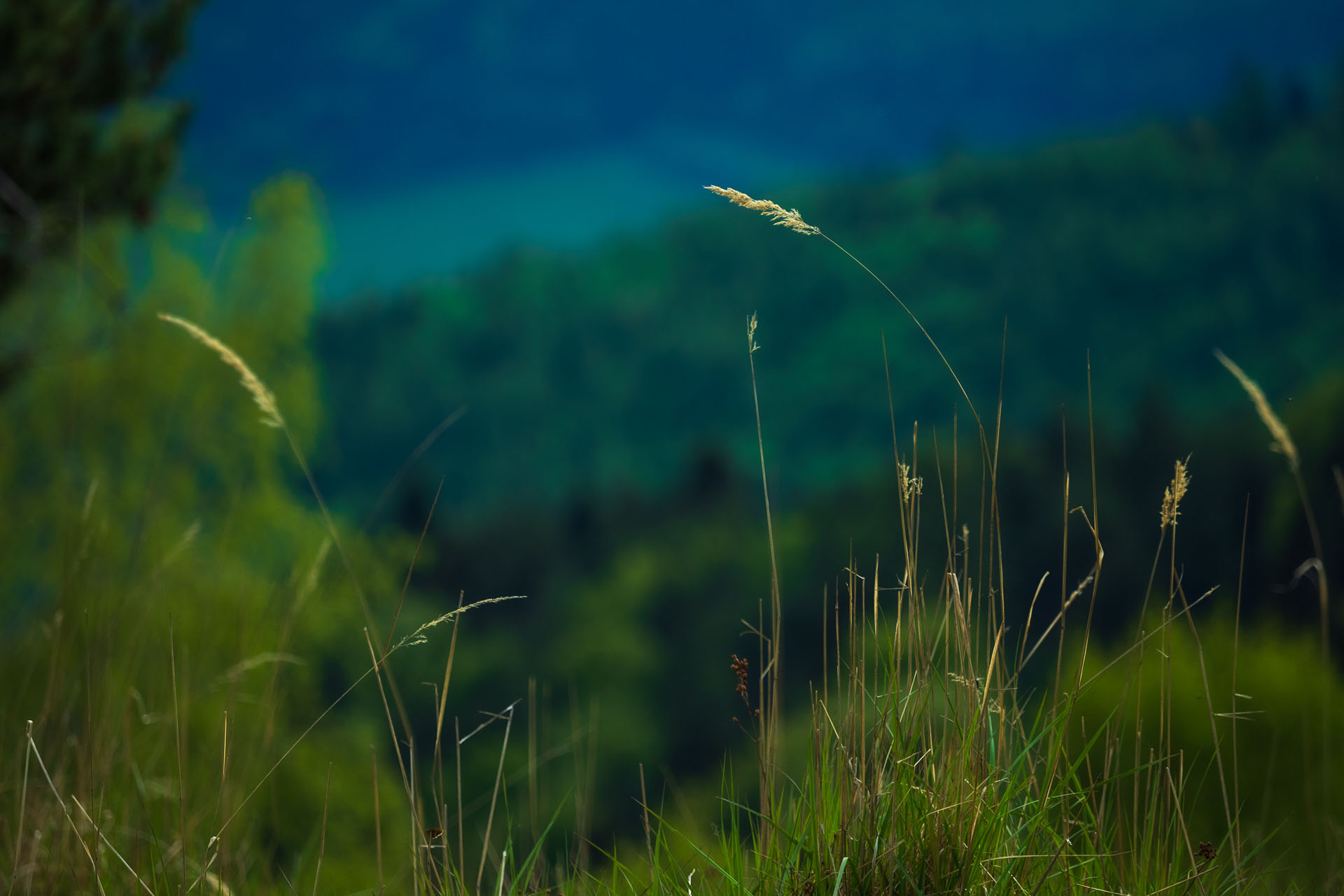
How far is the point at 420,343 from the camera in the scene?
3231 inches

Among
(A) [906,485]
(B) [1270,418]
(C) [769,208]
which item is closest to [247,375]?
(C) [769,208]

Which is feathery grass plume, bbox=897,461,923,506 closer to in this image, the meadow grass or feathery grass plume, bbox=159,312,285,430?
the meadow grass

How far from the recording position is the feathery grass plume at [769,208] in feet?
4.98

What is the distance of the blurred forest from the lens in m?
2.59

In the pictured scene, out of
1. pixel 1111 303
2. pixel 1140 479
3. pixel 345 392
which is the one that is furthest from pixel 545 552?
pixel 1111 303

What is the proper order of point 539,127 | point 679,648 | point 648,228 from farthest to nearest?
1. point 539,127
2. point 648,228
3. point 679,648

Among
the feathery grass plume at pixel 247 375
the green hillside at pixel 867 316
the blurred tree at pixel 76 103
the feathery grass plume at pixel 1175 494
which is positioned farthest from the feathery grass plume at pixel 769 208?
the green hillside at pixel 867 316

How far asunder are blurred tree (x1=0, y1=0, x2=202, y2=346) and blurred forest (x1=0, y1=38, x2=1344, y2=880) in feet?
1.26

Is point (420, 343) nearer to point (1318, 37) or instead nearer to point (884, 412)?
point (884, 412)

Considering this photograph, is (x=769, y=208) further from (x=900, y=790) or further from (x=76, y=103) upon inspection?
(x=76, y=103)

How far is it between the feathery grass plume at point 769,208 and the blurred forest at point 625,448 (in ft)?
1.11

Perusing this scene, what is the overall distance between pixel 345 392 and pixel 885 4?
95.5m

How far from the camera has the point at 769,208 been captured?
1543 millimetres

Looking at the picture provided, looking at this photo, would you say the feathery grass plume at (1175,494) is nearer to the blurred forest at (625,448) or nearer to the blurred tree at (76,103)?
the blurred forest at (625,448)
